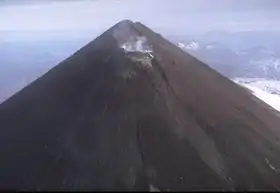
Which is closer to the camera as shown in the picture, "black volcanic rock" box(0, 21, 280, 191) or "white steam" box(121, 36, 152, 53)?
"black volcanic rock" box(0, 21, 280, 191)

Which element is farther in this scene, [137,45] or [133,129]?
[137,45]

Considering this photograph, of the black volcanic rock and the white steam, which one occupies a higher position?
the white steam

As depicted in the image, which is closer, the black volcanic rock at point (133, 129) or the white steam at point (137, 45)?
the black volcanic rock at point (133, 129)

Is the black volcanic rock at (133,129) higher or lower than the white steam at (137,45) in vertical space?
lower

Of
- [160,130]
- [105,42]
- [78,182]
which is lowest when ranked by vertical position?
[78,182]

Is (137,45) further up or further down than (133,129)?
further up

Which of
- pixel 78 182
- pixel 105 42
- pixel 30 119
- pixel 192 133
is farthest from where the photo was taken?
pixel 105 42

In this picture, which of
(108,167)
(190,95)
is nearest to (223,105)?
(190,95)

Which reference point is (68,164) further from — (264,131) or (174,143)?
(264,131)
